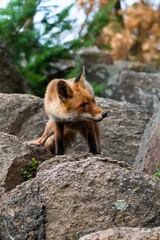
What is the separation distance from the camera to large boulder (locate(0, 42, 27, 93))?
10.2m

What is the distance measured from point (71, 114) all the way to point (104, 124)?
6.83 feet

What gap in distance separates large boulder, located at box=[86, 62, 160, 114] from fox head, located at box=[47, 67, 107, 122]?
508 centimetres

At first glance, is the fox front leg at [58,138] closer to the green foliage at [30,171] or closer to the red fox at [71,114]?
the red fox at [71,114]

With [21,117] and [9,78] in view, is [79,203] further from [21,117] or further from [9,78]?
[9,78]

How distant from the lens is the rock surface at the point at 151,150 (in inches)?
209

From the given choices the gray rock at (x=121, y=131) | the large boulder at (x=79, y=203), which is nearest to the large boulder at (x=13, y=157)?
the large boulder at (x=79, y=203)

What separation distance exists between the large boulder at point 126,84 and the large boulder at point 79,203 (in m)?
7.51

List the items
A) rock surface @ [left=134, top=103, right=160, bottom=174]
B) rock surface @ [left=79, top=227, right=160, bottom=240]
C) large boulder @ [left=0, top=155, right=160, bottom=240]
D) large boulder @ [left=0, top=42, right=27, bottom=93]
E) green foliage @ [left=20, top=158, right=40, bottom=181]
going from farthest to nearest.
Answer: large boulder @ [left=0, top=42, right=27, bottom=93]
rock surface @ [left=134, top=103, right=160, bottom=174]
green foliage @ [left=20, top=158, right=40, bottom=181]
large boulder @ [left=0, top=155, right=160, bottom=240]
rock surface @ [left=79, top=227, right=160, bottom=240]

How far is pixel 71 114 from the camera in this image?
6211mm

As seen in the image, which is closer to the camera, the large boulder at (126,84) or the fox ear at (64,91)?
the fox ear at (64,91)

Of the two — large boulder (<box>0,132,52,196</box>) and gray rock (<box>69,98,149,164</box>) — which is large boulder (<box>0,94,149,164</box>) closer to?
gray rock (<box>69,98,149,164</box>)

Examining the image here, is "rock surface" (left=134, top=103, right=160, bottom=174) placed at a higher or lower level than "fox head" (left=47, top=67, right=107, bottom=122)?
lower

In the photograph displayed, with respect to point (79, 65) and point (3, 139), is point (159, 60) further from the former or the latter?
point (3, 139)

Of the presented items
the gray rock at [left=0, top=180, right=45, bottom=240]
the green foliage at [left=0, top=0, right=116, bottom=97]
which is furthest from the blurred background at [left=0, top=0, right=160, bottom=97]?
the gray rock at [left=0, top=180, right=45, bottom=240]
